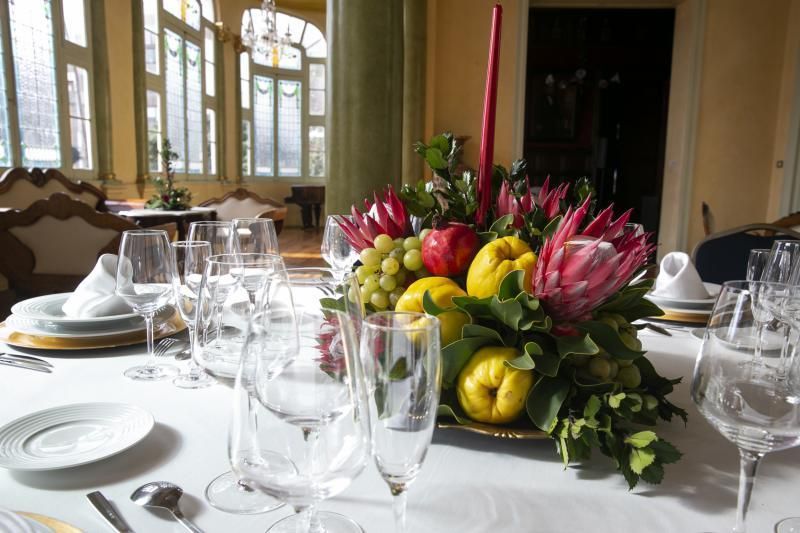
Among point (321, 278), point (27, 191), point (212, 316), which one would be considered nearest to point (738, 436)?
point (321, 278)

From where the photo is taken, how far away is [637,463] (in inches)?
20.6

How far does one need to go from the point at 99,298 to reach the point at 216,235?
0.74 feet

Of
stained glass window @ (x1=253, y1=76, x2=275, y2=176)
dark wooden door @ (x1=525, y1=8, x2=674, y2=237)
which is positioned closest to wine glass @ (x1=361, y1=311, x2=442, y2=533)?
dark wooden door @ (x1=525, y1=8, x2=674, y2=237)

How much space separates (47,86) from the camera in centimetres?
574

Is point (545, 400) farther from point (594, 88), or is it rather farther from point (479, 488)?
point (594, 88)

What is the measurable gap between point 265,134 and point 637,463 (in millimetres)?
11465

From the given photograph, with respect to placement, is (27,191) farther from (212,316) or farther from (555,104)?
(555,104)

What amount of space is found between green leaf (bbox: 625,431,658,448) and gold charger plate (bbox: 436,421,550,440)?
0.08 metres

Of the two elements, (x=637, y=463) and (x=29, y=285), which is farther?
(x=29, y=285)

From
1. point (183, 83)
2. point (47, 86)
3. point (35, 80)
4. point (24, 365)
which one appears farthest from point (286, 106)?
point (24, 365)

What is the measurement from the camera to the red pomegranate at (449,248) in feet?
2.25

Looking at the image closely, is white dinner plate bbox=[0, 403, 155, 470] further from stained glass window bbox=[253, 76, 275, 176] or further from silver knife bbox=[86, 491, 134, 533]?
stained glass window bbox=[253, 76, 275, 176]

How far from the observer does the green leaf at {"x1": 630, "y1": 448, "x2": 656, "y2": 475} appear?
52 centimetres

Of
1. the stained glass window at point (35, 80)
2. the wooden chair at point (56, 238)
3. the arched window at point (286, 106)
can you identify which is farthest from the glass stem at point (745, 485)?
the arched window at point (286, 106)
